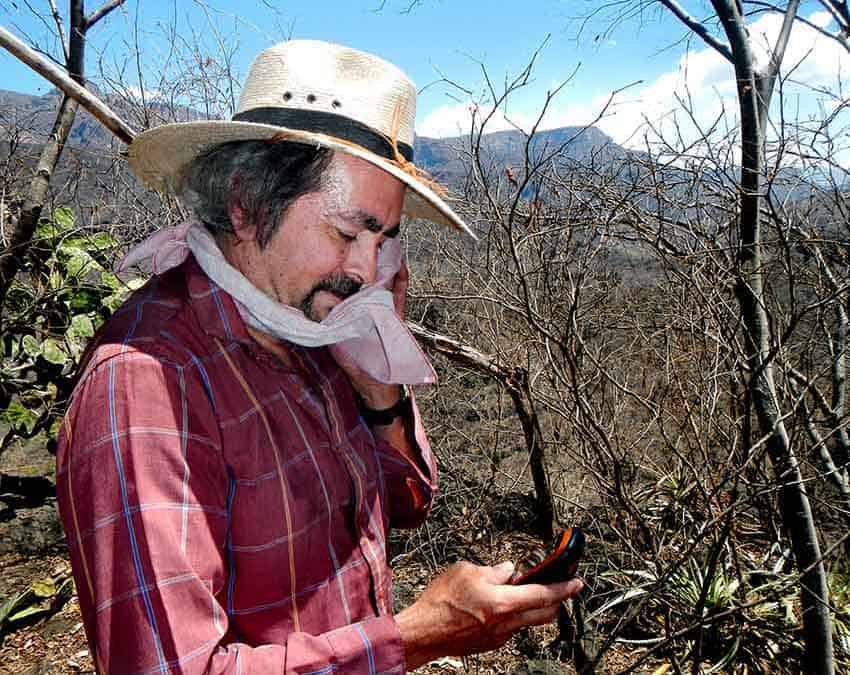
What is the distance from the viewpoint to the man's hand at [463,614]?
1148 mm

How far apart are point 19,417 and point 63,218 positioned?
162 centimetres

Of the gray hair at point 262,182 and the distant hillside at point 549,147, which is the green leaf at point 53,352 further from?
the gray hair at point 262,182

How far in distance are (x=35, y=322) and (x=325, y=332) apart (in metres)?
4.74

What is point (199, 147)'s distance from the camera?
143cm

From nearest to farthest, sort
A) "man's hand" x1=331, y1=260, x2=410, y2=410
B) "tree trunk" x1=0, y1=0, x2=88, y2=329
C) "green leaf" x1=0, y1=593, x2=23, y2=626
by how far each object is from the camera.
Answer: "man's hand" x1=331, y1=260, x2=410, y2=410
"tree trunk" x1=0, y1=0, x2=88, y2=329
"green leaf" x1=0, y1=593, x2=23, y2=626

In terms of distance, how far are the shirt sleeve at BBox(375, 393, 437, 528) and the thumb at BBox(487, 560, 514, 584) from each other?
1.31 feet

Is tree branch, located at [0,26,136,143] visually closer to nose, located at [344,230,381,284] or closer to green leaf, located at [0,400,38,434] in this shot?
nose, located at [344,230,381,284]

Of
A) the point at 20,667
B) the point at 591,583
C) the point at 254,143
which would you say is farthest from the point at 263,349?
the point at 591,583

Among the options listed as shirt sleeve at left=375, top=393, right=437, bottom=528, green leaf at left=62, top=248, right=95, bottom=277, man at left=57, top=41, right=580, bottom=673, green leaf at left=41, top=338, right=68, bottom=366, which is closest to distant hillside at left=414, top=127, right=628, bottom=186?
man at left=57, top=41, right=580, bottom=673

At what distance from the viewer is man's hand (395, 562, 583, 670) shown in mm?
1148

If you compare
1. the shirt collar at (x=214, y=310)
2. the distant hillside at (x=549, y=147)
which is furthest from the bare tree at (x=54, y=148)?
the shirt collar at (x=214, y=310)

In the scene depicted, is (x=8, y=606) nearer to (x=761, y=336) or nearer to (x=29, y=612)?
(x=29, y=612)

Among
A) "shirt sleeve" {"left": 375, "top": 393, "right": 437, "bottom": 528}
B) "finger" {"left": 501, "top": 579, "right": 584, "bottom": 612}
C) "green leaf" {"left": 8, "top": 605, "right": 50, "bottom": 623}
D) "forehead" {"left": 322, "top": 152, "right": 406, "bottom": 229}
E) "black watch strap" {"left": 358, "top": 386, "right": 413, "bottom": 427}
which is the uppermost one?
"forehead" {"left": 322, "top": 152, "right": 406, "bottom": 229}

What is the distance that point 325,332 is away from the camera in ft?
4.31
